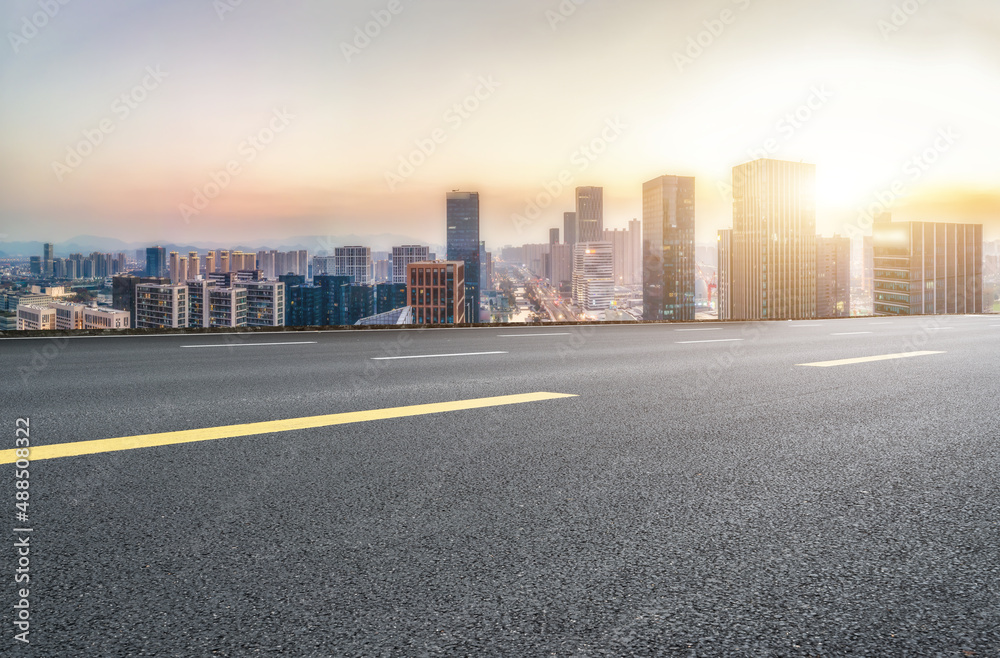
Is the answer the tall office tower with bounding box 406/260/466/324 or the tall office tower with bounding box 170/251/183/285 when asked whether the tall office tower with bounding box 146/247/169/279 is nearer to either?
the tall office tower with bounding box 170/251/183/285

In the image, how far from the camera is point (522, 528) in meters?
2.30

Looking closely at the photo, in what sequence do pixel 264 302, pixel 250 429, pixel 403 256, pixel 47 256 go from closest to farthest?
A: 1. pixel 250 429
2. pixel 47 256
3. pixel 264 302
4. pixel 403 256

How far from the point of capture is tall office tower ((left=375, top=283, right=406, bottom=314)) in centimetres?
14025

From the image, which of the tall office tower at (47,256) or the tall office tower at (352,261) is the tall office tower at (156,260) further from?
the tall office tower at (352,261)

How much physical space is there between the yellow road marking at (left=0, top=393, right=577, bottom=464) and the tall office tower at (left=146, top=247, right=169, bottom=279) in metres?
118

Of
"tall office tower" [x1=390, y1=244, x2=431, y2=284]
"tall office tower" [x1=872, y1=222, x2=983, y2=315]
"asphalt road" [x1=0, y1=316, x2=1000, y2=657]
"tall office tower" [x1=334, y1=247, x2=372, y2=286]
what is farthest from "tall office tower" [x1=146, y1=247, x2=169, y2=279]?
"tall office tower" [x1=872, y1=222, x2=983, y2=315]

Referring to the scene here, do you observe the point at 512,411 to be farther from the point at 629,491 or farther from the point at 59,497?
the point at 59,497

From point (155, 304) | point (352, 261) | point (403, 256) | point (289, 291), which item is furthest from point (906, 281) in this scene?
point (155, 304)

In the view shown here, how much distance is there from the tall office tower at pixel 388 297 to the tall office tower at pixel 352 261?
22037 mm

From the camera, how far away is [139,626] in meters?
1.61

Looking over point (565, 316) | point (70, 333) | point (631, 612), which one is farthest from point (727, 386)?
point (565, 316)

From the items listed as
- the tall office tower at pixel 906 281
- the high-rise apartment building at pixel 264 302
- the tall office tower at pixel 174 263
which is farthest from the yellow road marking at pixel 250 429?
the tall office tower at pixel 906 281

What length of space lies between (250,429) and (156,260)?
128 metres

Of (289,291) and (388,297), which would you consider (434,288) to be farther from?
(388,297)
